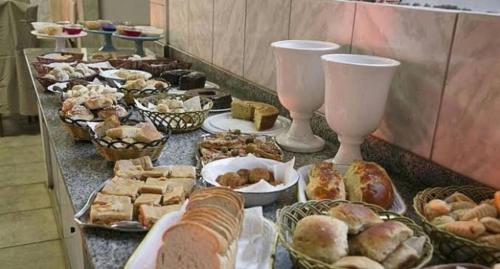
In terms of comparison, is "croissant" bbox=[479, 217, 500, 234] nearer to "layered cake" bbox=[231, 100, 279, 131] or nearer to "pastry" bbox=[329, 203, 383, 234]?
"pastry" bbox=[329, 203, 383, 234]

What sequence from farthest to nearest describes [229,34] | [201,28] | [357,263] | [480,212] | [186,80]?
[201,28] < [229,34] < [186,80] < [480,212] < [357,263]

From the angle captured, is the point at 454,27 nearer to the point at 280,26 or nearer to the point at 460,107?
the point at 460,107

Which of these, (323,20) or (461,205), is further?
(323,20)

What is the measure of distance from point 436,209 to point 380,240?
15cm

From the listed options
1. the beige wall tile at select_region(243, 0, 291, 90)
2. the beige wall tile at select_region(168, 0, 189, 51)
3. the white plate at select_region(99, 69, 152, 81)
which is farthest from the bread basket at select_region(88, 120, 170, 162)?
the beige wall tile at select_region(168, 0, 189, 51)

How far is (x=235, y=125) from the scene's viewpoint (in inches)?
53.2

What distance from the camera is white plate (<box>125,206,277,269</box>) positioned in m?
0.65

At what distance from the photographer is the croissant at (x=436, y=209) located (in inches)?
28.2

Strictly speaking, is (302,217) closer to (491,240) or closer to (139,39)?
(491,240)

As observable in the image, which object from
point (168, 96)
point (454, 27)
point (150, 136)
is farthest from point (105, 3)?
point (454, 27)

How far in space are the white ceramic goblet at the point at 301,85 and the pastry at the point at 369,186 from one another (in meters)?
0.27

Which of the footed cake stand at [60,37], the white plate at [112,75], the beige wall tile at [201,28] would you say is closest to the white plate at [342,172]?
the white plate at [112,75]

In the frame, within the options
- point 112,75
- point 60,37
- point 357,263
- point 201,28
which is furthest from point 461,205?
point 60,37

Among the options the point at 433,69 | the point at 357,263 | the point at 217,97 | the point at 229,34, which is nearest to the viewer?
the point at 357,263
